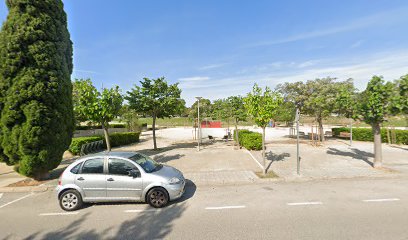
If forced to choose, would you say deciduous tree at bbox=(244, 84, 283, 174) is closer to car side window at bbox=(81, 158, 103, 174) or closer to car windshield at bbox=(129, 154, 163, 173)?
car windshield at bbox=(129, 154, 163, 173)

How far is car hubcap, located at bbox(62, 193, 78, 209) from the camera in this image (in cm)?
557

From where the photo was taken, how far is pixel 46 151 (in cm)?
760

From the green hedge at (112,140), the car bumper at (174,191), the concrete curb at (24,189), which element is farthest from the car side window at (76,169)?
the green hedge at (112,140)

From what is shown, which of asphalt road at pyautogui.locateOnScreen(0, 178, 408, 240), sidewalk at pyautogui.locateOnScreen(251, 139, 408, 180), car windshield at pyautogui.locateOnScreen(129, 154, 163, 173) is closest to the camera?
asphalt road at pyautogui.locateOnScreen(0, 178, 408, 240)

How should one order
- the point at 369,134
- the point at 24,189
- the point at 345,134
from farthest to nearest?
the point at 345,134, the point at 369,134, the point at 24,189

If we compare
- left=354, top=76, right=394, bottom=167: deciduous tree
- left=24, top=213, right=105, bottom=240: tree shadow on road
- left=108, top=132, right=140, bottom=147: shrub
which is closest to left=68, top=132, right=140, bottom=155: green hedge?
left=108, top=132, right=140, bottom=147: shrub

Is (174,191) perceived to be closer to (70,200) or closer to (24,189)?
(70,200)

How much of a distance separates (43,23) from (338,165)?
1394 centimetres

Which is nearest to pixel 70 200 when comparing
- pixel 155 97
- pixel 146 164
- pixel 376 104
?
pixel 146 164

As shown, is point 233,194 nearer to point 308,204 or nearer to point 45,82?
point 308,204

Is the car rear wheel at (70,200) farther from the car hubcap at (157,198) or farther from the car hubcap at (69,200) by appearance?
the car hubcap at (157,198)

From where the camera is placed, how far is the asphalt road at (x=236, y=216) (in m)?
4.18

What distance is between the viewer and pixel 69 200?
220 inches

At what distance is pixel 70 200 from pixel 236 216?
4.59 metres
